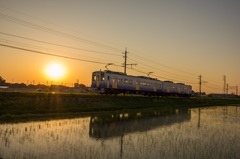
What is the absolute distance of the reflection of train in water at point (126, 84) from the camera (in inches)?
1766

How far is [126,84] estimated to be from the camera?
4972 centimetres

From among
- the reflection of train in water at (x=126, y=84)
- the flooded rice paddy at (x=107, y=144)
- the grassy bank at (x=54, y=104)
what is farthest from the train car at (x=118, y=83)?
the flooded rice paddy at (x=107, y=144)

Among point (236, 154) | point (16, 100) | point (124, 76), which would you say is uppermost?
point (124, 76)

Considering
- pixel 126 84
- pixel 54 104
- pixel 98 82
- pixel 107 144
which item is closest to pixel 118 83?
pixel 126 84

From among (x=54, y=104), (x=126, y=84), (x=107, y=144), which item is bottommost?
(x=107, y=144)

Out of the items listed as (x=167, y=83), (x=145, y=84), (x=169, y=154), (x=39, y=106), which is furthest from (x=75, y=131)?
(x=167, y=83)

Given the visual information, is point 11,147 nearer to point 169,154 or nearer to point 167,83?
point 169,154

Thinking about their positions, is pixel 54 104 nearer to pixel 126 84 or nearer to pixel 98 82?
pixel 98 82

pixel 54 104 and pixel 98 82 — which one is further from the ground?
pixel 98 82

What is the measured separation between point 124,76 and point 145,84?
865cm

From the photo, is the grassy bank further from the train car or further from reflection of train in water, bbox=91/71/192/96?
reflection of train in water, bbox=91/71/192/96

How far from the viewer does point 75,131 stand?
19.4m

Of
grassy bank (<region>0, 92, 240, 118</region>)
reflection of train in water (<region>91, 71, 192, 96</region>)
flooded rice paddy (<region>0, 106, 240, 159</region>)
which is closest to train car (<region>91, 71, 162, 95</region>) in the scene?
reflection of train in water (<region>91, 71, 192, 96</region>)

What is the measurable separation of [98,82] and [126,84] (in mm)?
6424
